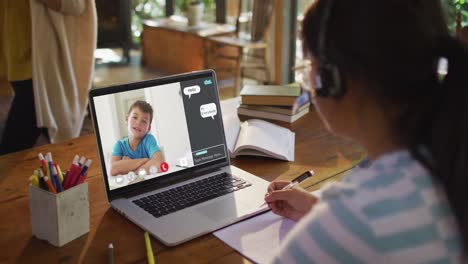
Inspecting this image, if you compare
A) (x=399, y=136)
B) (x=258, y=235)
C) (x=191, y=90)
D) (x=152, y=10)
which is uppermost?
(x=399, y=136)

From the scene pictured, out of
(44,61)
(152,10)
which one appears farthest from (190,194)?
(152,10)

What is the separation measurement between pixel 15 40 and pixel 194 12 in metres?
2.96

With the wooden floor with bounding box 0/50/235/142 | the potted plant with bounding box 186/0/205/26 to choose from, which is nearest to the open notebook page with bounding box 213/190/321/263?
the wooden floor with bounding box 0/50/235/142

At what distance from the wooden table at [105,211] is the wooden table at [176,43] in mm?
3497

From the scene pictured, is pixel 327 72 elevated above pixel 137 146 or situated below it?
above

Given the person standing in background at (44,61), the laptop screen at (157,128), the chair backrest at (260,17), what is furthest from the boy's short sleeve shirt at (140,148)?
the chair backrest at (260,17)

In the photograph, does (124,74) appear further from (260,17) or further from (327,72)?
(327,72)

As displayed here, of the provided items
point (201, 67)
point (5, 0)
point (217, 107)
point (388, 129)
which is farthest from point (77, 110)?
point (201, 67)

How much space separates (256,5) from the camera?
4.66 meters

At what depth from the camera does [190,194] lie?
4.31 ft

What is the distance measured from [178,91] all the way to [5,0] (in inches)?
54.5

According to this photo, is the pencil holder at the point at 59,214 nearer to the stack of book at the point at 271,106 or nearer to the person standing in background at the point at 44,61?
the stack of book at the point at 271,106

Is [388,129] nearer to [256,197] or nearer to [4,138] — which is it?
[256,197]

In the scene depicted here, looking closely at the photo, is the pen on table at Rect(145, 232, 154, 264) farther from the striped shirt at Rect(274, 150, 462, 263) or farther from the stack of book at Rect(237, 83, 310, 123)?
the stack of book at Rect(237, 83, 310, 123)
